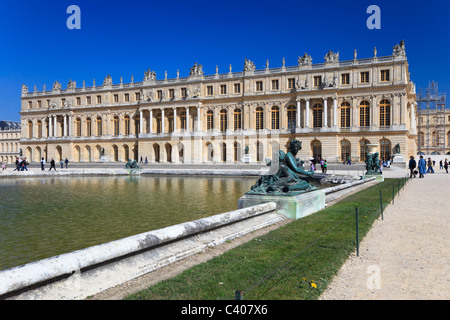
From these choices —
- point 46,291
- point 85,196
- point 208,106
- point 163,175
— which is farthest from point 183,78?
point 46,291

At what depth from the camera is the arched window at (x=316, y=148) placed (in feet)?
153

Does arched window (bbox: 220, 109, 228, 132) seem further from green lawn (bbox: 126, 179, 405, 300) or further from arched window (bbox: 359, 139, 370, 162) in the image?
green lawn (bbox: 126, 179, 405, 300)

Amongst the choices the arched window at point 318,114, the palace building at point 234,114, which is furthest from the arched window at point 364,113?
the arched window at point 318,114

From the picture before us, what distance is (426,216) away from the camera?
883 cm

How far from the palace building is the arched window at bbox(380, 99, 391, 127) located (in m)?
0.12

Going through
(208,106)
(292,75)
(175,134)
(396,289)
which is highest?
(292,75)

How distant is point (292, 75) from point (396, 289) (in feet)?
152

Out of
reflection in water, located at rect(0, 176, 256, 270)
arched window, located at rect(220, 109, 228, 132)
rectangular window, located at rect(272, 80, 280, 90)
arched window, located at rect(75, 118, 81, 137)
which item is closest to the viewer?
reflection in water, located at rect(0, 176, 256, 270)

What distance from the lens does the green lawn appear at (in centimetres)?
379

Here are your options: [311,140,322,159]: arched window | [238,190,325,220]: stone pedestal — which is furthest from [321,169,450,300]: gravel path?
[311,140,322,159]: arched window

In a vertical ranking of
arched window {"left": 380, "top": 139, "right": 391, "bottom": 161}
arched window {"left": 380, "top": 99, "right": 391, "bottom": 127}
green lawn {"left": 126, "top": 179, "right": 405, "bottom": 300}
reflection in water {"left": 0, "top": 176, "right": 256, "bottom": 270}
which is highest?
arched window {"left": 380, "top": 99, "right": 391, "bottom": 127}

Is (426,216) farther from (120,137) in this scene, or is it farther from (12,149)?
(12,149)

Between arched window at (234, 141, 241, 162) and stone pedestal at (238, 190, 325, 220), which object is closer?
stone pedestal at (238, 190, 325, 220)
